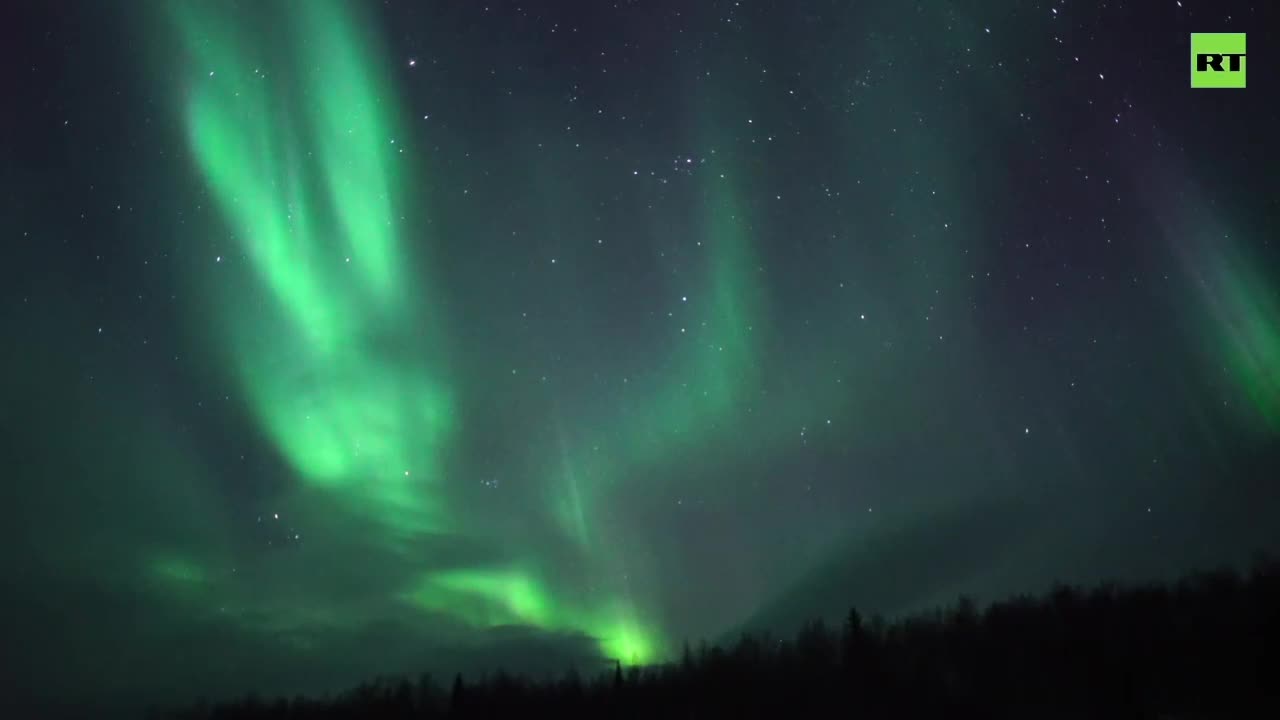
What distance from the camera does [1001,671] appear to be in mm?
84250

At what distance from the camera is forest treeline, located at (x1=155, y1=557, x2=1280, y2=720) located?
71438mm

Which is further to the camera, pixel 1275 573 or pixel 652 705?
pixel 652 705

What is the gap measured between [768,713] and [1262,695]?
133 ft

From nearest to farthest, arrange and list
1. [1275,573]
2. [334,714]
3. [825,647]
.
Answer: [1275,573] → [825,647] → [334,714]

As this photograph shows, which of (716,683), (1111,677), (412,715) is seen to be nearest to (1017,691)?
(1111,677)

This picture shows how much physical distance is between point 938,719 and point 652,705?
35.7 m

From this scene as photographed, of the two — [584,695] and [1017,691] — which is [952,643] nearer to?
[1017,691]

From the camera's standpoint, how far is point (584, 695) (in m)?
117

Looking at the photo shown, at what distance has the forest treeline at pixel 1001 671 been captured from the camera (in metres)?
71.4

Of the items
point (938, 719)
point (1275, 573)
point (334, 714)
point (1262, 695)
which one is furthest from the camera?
point (334, 714)

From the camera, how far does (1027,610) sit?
101 metres

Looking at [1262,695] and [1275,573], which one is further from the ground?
[1275,573]

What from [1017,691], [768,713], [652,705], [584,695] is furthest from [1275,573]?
[584,695]

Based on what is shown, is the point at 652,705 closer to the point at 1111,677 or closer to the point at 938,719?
the point at 938,719
